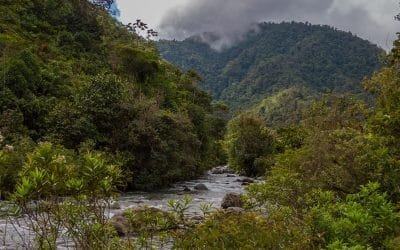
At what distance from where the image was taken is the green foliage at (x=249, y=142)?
2208 inches

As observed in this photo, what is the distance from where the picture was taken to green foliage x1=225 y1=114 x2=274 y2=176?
56094mm

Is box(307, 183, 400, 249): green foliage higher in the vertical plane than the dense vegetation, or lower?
lower

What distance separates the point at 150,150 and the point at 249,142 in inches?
905

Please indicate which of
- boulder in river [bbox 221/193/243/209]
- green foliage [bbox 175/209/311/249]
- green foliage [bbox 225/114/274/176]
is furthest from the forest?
boulder in river [bbox 221/193/243/209]

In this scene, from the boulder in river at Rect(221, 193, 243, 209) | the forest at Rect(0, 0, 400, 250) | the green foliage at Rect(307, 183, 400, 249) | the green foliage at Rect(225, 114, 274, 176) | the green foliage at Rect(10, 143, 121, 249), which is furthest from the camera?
the green foliage at Rect(225, 114, 274, 176)

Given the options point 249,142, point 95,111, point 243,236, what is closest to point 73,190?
point 243,236

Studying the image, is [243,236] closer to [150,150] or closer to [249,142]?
[150,150]

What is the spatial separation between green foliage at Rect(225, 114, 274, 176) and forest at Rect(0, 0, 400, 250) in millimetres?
145

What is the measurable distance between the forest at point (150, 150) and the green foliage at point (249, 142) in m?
0.14

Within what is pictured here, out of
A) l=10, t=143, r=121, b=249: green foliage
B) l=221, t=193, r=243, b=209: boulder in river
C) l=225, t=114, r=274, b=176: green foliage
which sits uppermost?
l=225, t=114, r=274, b=176: green foliage

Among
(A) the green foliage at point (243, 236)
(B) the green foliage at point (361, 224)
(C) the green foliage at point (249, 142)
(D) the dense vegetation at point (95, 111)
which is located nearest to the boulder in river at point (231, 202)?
(D) the dense vegetation at point (95, 111)

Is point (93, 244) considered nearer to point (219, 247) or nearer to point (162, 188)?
point (219, 247)

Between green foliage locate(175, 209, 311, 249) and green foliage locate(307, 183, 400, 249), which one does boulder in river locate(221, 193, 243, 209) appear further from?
green foliage locate(175, 209, 311, 249)

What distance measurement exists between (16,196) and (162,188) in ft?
98.6
